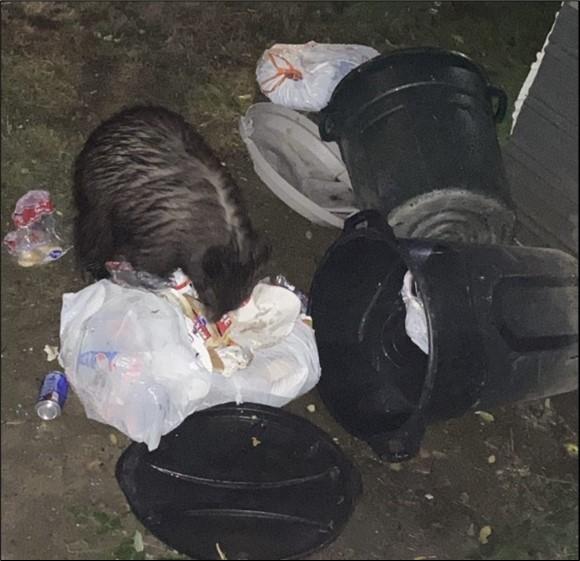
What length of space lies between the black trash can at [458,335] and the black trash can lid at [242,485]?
0.16 metres

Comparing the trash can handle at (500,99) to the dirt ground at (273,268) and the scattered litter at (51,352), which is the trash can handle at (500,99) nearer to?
the dirt ground at (273,268)

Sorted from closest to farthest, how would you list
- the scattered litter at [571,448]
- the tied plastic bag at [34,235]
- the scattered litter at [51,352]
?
the scattered litter at [571,448]
the scattered litter at [51,352]
the tied plastic bag at [34,235]

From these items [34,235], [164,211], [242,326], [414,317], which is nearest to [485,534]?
[414,317]

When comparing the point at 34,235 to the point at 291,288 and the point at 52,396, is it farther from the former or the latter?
→ the point at 291,288

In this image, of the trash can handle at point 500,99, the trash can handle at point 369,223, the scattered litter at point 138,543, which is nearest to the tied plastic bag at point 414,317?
the trash can handle at point 369,223

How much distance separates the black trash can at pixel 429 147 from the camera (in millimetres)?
2590

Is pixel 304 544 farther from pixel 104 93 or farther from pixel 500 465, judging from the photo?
pixel 104 93

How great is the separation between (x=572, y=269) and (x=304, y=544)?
0.92 meters

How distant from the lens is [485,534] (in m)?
2.36

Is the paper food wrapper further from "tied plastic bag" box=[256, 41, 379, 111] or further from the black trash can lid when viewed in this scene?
"tied plastic bag" box=[256, 41, 379, 111]

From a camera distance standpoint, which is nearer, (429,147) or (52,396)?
(52,396)

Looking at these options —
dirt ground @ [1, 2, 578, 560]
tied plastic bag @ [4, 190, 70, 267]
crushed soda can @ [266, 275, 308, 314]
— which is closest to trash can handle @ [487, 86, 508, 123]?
dirt ground @ [1, 2, 578, 560]

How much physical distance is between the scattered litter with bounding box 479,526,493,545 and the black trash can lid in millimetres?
326

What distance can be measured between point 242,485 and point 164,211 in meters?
0.72
